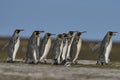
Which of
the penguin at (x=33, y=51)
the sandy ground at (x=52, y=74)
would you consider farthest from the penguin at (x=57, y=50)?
the sandy ground at (x=52, y=74)

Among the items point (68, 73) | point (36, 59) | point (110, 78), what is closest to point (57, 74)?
point (68, 73)

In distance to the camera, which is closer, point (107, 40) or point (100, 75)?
point (100, 75)

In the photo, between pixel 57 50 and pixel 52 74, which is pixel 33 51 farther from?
pixel 52 74

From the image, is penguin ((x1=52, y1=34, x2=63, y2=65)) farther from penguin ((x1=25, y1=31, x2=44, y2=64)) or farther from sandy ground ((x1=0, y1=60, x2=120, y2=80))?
sandy ground ((x1=0, y1=60, x2=120, y2=80))

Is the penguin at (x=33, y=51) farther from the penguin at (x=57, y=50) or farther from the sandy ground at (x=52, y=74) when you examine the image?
the sandy ground at (x=52, y=74)

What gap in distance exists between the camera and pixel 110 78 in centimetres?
2150

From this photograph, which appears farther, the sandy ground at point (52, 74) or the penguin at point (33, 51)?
the penguin at point (33, 51)

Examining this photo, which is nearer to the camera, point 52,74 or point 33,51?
point 52,74

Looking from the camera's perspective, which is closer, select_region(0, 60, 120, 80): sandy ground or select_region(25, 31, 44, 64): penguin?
select_region(0, 60, 120, 80): sandy ground

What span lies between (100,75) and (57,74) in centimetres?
170

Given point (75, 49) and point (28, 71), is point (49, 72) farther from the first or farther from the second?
point (75, 49)

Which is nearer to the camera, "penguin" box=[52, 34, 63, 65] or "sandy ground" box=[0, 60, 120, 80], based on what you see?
"sandy ground" box=[0, 60, 120, 80]

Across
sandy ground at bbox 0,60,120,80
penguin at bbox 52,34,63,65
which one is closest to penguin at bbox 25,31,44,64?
penguin at bbox 52,34,63,65

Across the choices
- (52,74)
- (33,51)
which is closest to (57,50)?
(33,51)
